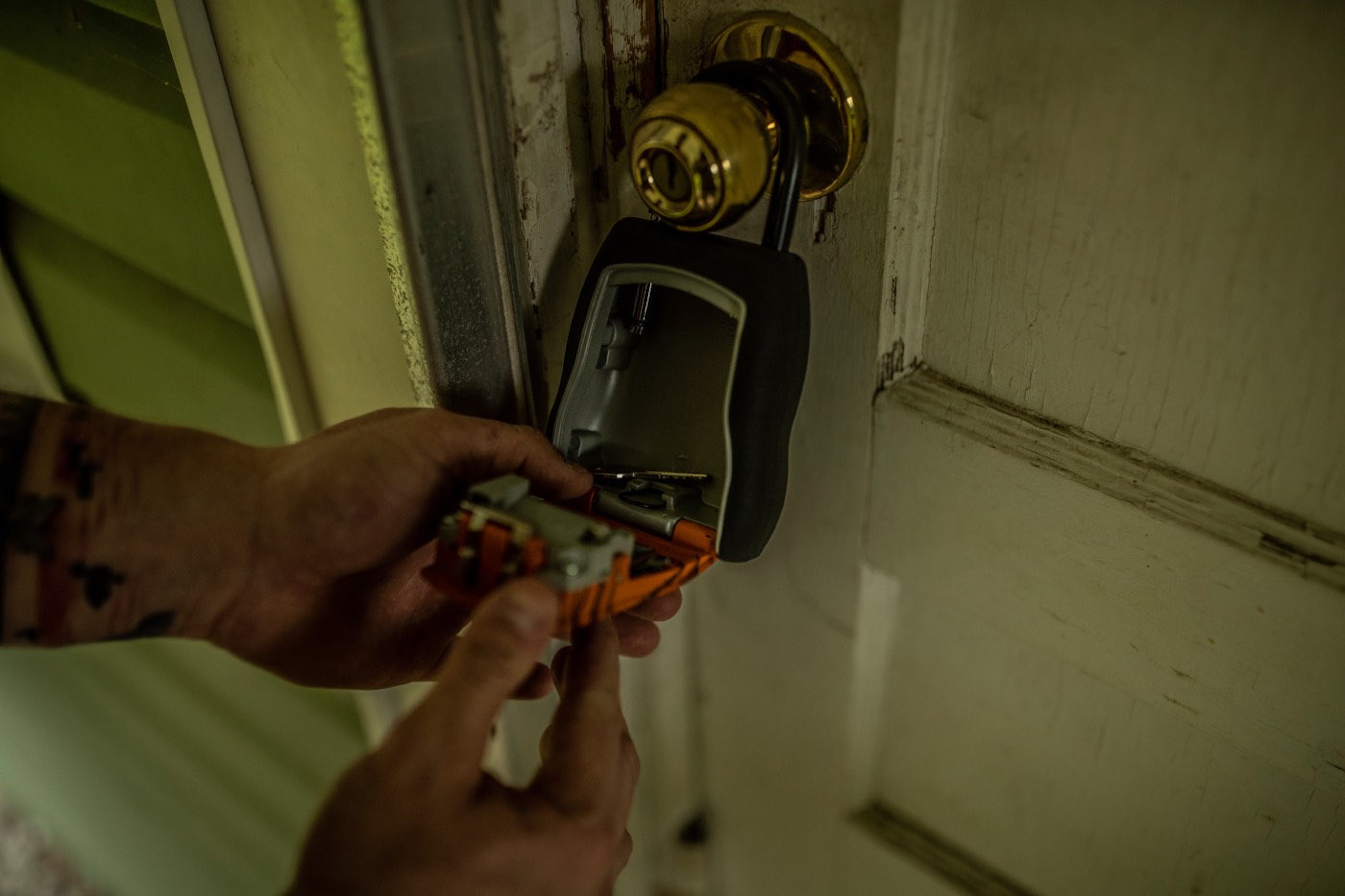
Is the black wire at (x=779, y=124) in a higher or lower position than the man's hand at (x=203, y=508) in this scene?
higher

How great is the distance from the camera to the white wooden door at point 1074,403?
1.32ft

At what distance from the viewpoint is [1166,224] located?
0.42 meters

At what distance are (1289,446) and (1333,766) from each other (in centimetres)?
18

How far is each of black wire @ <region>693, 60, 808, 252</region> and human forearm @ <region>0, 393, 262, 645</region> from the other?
0.34 m

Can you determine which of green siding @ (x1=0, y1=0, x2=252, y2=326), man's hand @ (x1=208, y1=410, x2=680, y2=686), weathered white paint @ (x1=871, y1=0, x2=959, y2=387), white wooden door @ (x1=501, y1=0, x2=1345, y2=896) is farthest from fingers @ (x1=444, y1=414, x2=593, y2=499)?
green siding @ (x1=0, y1=0, x2=252, y2=326)

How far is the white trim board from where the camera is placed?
0.44 metres

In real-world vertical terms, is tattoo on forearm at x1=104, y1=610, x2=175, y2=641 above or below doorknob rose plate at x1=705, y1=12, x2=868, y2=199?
below

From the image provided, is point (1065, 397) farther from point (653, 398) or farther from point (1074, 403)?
point (653, 398)

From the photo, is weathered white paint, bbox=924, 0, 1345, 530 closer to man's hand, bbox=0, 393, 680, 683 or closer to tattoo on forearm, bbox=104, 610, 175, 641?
man's hand, bbox=0, 393, 680, 683

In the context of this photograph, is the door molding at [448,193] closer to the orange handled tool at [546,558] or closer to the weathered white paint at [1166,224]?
the orange handled tool at [546,558]

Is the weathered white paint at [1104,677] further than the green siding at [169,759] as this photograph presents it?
No

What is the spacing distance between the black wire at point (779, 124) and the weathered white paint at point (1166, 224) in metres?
0.08

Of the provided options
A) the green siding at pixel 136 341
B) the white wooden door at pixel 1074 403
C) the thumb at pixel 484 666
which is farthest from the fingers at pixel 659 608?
the green siding at pixel 136 341

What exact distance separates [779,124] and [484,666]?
0.30 metres
